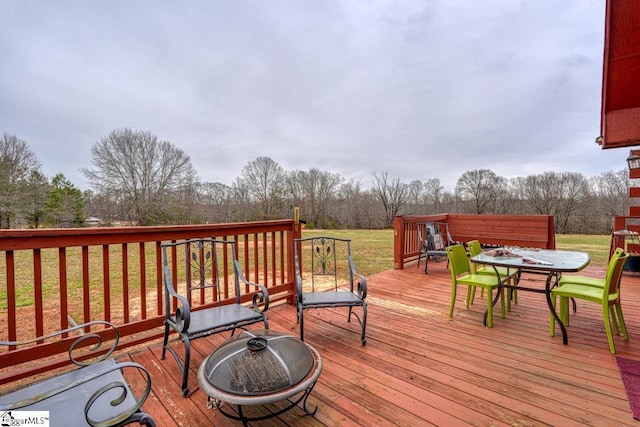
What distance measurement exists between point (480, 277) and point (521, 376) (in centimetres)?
131

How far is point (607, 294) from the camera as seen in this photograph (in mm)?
2318

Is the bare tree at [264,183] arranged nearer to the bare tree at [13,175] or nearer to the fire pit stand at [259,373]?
the bare tree at [13,175]

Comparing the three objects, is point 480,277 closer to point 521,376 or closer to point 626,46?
point 521,376

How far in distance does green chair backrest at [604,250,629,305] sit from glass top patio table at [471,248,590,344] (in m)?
0.22

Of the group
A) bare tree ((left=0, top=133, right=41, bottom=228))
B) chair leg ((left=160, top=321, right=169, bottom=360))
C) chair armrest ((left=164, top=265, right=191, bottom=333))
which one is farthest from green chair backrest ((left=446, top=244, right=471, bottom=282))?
bare tree ((left=0, top=133, right=41, bottom=228))

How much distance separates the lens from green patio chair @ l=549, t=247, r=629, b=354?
231cm

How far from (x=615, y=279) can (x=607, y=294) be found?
230mm

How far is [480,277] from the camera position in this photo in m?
3.15

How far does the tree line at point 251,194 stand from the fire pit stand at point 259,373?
1805cm

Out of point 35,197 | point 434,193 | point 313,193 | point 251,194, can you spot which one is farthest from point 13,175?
point 434,193

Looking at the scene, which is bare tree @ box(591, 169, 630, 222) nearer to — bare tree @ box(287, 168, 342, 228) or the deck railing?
bare tree @ box(287, 168, 342, 228)

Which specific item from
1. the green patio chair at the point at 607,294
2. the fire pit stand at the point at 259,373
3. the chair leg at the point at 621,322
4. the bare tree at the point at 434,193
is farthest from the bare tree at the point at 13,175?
the bare tree at the point at 434,193

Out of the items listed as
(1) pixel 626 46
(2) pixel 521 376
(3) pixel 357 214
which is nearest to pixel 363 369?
(2) pixel 521 376

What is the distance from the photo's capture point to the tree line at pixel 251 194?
46.8 ft
